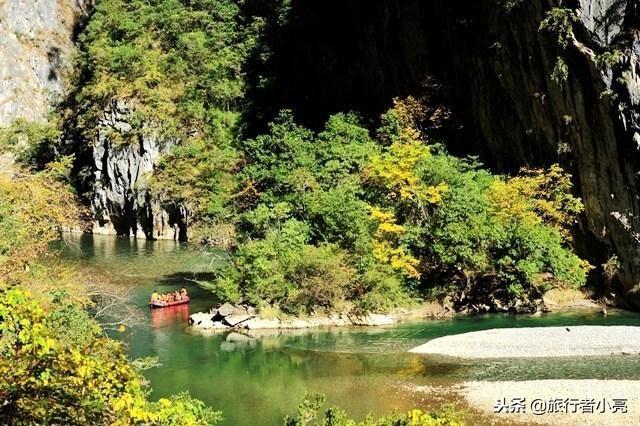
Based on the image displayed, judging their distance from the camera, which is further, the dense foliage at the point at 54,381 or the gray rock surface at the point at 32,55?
the gray rock surface at the point at 32,55

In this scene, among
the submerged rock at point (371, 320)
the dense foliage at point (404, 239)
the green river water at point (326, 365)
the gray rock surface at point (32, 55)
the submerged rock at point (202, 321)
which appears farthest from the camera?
the gray rock surface at point (32, 55)

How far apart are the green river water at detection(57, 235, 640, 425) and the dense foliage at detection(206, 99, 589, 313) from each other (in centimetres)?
197

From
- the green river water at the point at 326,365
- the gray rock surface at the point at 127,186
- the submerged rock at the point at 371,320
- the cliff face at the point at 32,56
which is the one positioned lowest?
the green river water at the point at 326,365

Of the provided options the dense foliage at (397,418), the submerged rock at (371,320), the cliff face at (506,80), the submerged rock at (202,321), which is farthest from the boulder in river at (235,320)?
the dense foliage at (397,418)

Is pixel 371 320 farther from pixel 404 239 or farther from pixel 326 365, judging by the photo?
pixel 326 365

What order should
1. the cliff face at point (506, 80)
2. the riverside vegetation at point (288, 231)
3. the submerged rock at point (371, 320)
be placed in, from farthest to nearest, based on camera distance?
the submerged rock at point (371, 320) < the cliff face at point (506, 80) < the riverside vegetation at point (288, 231)

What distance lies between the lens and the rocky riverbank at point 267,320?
→ 92.8 ft

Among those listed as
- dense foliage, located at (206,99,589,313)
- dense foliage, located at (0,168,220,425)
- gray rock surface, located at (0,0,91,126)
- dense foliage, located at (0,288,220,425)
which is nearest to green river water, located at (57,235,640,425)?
dense foliage, located at (206,99,589,313)

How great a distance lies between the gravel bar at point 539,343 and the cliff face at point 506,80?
542cm

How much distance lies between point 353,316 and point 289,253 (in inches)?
165

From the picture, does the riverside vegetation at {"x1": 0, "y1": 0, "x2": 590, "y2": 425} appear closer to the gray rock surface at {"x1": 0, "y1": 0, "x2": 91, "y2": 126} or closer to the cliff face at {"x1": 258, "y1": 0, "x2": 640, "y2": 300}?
the cliff face at {"x1": 258, "y1": 0, "x2": 640, "y2": 300}

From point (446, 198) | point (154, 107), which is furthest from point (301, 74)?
point (446, 198)

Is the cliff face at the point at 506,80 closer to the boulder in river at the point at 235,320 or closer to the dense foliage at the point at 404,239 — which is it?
the dense foliage at the point at 404,239

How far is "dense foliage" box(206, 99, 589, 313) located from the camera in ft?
95.5
